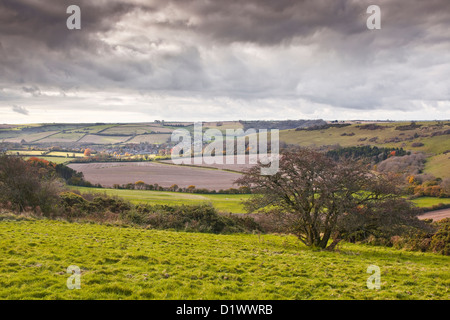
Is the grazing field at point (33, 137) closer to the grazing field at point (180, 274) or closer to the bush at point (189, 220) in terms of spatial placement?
the bush at point (189, 220)

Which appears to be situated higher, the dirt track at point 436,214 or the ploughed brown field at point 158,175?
the ploughed brown field at point 158,175

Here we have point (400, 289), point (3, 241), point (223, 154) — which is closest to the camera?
point (400, 289)

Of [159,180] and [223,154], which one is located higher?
[223,154]

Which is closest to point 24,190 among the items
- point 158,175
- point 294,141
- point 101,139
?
point 158,175

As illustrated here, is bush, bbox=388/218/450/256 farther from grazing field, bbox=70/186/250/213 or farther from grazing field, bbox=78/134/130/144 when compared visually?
grazing field, bbox=78/134/130/144

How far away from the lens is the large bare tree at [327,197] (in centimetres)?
1947

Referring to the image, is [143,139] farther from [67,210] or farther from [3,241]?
[3,241]

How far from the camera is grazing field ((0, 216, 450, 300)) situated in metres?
9.41

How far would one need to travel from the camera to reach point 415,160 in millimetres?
100438

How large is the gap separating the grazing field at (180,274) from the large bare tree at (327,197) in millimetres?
4129

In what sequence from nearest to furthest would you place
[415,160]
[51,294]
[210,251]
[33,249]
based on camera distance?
[51,294], [33,249], [210,251], [415,160]

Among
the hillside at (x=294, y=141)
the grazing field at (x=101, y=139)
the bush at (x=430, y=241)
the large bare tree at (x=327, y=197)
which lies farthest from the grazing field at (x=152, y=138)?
the bush at (x=430, y=241)
